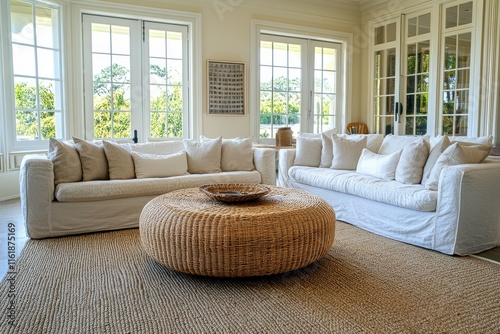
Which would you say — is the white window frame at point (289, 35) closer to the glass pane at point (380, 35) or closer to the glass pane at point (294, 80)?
the glass pane at point (380, 35)

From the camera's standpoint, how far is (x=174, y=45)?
5.57 meters

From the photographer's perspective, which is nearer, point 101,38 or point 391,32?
point 101,38

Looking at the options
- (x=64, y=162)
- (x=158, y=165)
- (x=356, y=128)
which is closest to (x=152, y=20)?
(x=158, y=165)

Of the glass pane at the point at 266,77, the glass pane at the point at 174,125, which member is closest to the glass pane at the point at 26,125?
the glass pane at the point at 174,125

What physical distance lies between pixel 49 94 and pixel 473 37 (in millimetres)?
5472

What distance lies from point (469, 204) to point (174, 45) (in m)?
4.32

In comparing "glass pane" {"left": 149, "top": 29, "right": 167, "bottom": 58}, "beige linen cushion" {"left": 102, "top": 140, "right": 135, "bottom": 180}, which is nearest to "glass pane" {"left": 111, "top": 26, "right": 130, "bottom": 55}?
"glass pane" {"left": 149, "top": 29, "right": 167, "bottom": 58}

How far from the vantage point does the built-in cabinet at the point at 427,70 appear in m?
5.23

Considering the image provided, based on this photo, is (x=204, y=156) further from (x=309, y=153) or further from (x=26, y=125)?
(x=26, y=125)

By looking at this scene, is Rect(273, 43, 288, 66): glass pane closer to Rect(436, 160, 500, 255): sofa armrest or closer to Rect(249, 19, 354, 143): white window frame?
Rect(249, 19, 354, 143): white window frame

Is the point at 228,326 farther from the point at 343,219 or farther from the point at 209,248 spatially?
the point at 343,219

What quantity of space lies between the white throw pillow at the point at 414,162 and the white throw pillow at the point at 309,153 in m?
1.26

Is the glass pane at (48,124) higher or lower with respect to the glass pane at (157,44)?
lower

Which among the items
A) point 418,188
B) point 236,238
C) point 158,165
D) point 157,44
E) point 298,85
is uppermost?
point 157,44
